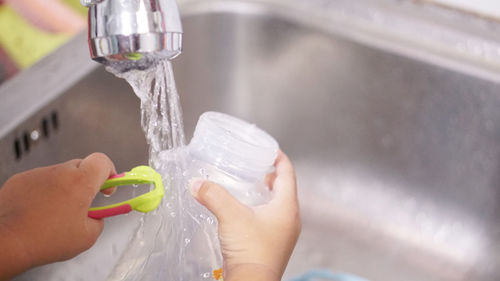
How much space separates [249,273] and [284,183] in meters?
0.12

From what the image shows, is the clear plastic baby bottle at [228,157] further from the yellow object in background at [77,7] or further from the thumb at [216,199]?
the yellow object in background at [77,7]

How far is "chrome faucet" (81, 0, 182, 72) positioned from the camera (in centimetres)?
37

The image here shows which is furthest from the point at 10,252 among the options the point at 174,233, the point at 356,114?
the point at 356,114

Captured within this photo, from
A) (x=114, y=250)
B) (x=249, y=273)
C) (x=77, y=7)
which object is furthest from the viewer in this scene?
(x=77, y=7)

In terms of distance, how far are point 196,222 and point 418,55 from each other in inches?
15.5

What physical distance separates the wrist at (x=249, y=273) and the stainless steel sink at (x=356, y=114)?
0.76ft

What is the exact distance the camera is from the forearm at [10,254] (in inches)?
17.9

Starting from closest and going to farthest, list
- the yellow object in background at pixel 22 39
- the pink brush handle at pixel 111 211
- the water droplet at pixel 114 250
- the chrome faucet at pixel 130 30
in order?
the chrome faucet at pixel 130 30, the pink brush handle at pixel 111 211, the water droplet at pixel 114 250, the yellow object in background at pixel 22 39

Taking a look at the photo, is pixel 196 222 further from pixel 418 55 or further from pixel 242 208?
pixel 418 55

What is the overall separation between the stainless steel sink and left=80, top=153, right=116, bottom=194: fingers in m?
0.15

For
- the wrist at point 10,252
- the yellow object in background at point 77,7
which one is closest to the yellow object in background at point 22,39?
the yellow object in background at point 77,7

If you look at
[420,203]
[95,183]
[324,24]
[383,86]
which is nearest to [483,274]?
[420,203]

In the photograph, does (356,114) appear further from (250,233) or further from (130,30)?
(130,30)

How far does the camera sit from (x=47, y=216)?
1.54 ft
